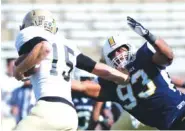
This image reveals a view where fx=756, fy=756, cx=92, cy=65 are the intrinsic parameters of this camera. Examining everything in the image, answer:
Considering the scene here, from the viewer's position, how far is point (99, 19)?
1470cm

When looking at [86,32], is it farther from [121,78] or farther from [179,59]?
[121,78]

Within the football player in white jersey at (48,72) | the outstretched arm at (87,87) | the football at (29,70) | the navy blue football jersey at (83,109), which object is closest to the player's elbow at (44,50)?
the football player in white jersey at (48,72)

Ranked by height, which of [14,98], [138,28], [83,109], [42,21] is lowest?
[14,98]

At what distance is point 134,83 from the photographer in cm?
652

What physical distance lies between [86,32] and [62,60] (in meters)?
9.41

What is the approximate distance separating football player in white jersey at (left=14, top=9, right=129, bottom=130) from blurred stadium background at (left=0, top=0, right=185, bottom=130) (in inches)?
352

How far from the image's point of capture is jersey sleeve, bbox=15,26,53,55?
16.7 ft

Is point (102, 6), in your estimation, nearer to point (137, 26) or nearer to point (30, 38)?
point (137, 26)

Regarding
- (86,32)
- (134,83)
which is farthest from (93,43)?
(134,83)

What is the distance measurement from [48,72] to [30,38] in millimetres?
263

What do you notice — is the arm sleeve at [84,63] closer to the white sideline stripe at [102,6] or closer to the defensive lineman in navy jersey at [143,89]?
the defensive lineman in navy jersey at [143,89]

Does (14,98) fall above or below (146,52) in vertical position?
below

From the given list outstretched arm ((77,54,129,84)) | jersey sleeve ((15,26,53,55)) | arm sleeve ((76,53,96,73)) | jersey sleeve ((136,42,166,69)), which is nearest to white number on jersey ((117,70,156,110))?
jersey sleeve ((136,42,166,69))

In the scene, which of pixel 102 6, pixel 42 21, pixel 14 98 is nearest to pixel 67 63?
pixel 42 21
